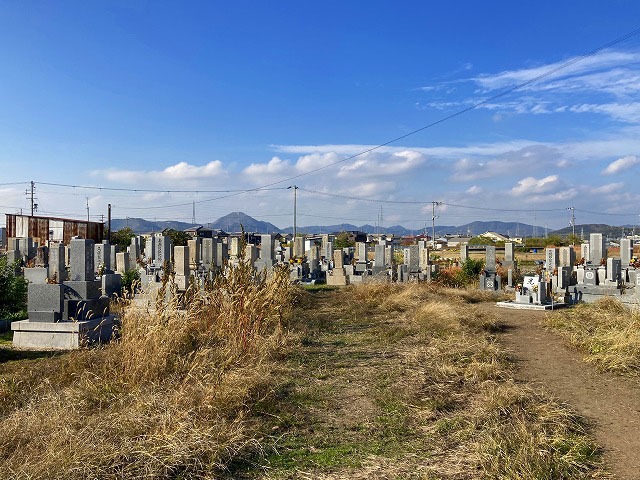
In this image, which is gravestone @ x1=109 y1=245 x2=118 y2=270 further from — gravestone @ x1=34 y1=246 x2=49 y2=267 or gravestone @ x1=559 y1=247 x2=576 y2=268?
gravestone @ x1=559 y1=247 x2=576 y2=268

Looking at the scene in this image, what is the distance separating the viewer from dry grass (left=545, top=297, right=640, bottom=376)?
653 cm

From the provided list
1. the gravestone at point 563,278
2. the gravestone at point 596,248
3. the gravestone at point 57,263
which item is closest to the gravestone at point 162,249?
the gravestone at point 57,263

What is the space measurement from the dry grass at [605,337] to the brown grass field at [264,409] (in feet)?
4.22

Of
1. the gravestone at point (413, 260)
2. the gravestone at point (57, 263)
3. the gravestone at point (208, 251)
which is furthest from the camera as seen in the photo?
the gravestone at point (208, 251)

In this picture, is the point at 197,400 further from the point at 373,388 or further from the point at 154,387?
the point at 373,388

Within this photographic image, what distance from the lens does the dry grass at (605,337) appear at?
257 inches

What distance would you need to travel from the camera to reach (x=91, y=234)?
3606cm

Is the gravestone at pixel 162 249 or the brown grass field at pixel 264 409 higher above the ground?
the gravestone at pixel 162 249

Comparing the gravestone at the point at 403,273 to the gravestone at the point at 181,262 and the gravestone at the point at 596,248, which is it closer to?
the gravestone at the point at 596,248

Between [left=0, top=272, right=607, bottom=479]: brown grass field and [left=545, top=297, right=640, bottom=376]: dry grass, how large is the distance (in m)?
1.29

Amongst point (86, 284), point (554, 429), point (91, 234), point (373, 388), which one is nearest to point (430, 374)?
point (373, 388)

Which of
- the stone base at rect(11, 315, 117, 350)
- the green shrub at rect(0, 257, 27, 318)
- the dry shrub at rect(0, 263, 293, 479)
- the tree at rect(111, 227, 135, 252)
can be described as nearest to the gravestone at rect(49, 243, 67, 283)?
the green shrub at rect(0, 257, 27, 318)

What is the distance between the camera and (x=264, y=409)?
4707mm

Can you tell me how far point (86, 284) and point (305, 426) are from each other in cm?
660
